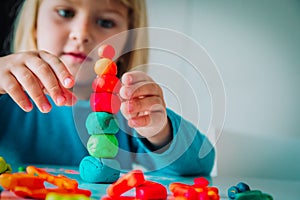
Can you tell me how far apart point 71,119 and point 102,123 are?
0.63 metres

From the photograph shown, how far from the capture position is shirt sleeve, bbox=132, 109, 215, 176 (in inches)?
30.0

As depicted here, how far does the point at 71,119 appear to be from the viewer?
1180mm

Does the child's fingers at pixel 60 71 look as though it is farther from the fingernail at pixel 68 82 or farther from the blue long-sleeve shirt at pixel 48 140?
the blue long-sleeve shirt at pixel 48 140

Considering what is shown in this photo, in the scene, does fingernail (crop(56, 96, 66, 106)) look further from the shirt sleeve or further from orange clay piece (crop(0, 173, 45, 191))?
the shirt sleeve

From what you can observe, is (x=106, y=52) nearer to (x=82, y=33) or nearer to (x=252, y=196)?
(x=252, y=196)

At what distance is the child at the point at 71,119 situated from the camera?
77cm

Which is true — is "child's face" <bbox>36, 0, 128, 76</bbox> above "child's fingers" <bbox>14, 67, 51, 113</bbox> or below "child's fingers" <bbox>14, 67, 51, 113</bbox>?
above

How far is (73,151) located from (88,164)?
0.56 meters

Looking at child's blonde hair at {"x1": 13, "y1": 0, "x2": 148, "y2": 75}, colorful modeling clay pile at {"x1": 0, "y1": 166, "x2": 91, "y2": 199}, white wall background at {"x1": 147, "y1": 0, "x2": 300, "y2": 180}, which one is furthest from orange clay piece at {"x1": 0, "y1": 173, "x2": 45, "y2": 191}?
white wall background at {"x1": 147, "y1": 0, "x2": 300, "y2": 180}

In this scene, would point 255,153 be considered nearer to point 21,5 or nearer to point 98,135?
point 98,135

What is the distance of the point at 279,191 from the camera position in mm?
669

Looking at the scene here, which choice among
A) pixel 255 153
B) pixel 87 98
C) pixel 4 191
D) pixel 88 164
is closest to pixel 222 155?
pixel 255 153

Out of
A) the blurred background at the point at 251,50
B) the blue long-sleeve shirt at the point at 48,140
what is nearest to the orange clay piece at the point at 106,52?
the blue long-sleeve shirt at the point at 48,140

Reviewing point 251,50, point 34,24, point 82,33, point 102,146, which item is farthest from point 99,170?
point 251,50
